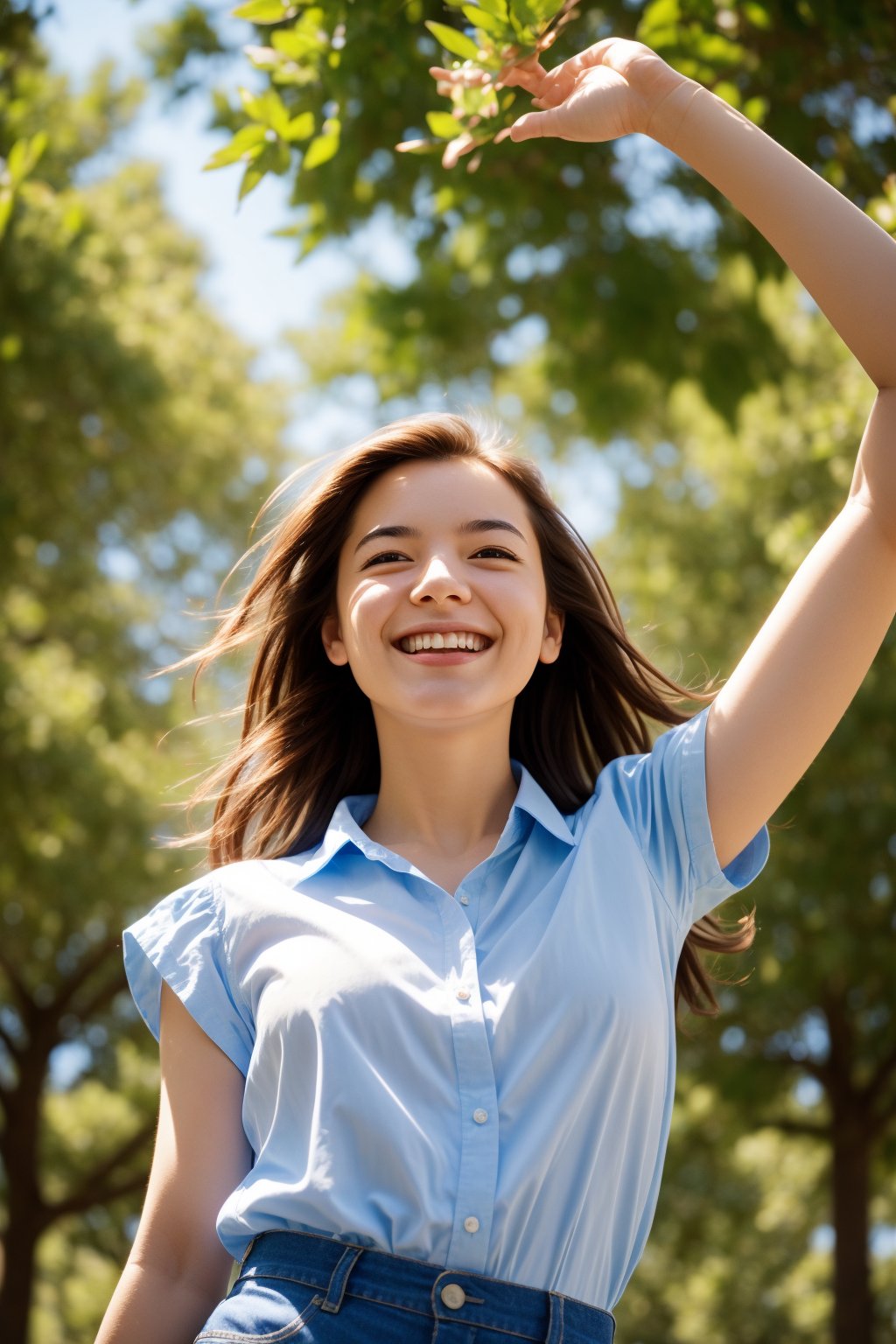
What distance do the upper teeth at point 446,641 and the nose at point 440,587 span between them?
0.05 meters

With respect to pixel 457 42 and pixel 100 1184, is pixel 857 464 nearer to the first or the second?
pixel 457 42

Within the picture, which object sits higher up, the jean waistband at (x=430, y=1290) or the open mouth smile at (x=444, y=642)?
the open mouth smile at (x=444, y=642)

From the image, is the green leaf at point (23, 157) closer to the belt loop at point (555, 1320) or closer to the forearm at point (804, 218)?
the forearm at point (804, 218)

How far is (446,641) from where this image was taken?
7.45 feet

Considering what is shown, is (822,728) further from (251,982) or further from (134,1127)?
(134,1127)

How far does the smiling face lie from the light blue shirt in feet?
0.77

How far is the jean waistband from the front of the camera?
1.79m

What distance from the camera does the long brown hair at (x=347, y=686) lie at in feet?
8.43

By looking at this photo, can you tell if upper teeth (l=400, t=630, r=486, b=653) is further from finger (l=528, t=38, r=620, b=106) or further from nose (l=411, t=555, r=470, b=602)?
finger (l=528, t=38, r=620, b=106)

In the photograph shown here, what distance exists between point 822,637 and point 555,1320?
956mm

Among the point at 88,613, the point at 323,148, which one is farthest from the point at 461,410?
the point at 88,613

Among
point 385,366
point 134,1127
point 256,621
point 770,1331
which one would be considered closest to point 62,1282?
point 134,1127

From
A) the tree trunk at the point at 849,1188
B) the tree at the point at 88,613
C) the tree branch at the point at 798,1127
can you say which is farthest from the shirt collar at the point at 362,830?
the tree branch at the point at 798,1127

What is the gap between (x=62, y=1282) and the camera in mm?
16219
